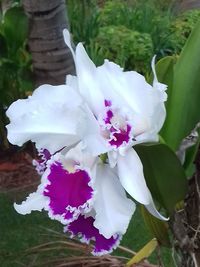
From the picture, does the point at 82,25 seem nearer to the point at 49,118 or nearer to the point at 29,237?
the point at 29,237

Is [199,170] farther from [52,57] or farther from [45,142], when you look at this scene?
[52,57]

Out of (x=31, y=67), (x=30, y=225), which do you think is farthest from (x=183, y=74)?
(x=31, y=67)

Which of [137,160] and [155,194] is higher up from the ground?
[137,160]

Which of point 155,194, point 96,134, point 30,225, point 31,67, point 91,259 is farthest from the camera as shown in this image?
point 31,67

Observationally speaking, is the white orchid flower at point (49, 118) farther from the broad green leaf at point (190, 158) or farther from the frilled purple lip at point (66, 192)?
the broad green leaf at point (190, 158)

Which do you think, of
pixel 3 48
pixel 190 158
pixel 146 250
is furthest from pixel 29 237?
pixel 190 158

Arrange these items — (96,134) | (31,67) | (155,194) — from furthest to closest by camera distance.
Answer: (31,67), (155,194), (96,134)

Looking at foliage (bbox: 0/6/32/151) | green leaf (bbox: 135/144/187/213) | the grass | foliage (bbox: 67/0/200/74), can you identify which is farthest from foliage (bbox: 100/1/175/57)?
green leaf (bbox: 135/144/187/213)
